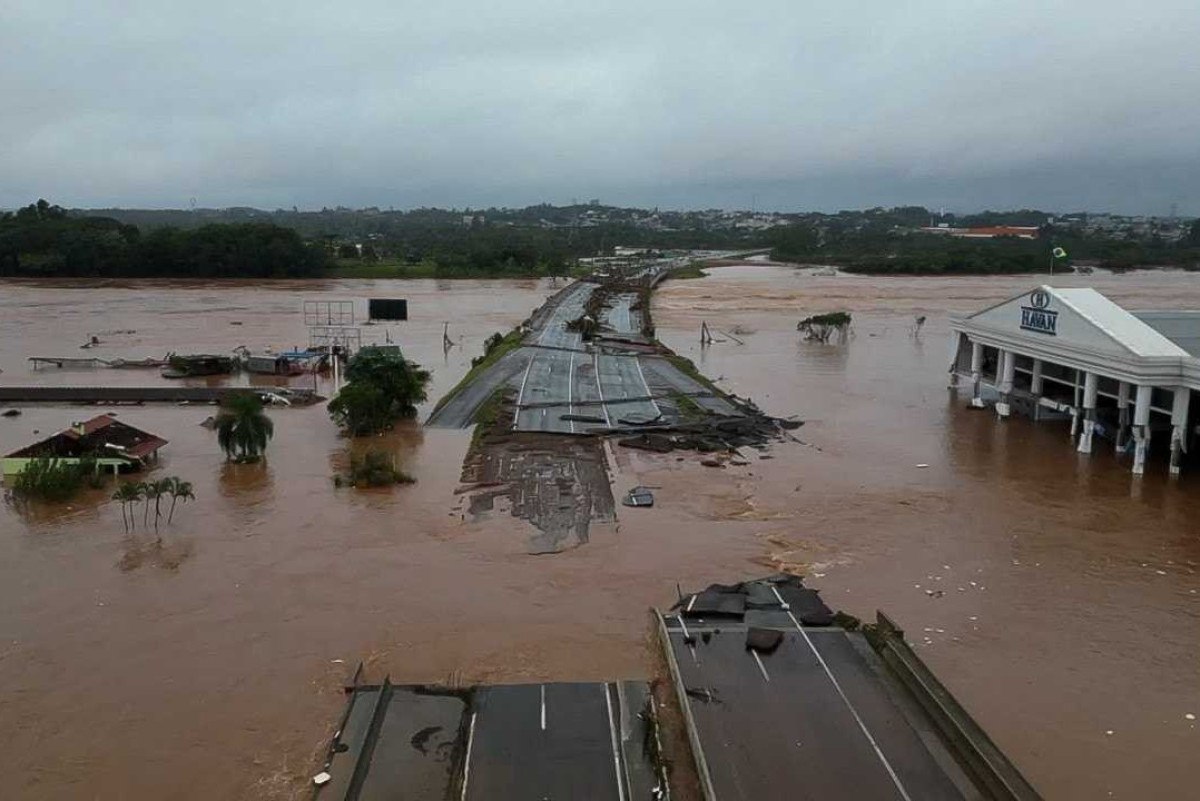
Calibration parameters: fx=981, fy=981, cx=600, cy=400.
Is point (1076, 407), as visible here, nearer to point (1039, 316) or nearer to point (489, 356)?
point (1039, 316)

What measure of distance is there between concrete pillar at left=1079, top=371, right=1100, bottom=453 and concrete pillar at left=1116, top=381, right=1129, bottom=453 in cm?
60

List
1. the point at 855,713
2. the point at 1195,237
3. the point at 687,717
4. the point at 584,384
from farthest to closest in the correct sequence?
the point at 1195,237 < the point at 584,384 < the point at 855,713 < the point at 687,717

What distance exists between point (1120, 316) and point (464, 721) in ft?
70.9

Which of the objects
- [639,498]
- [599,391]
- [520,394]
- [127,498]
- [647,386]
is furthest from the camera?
[647,386]

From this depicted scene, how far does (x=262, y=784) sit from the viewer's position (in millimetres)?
10953

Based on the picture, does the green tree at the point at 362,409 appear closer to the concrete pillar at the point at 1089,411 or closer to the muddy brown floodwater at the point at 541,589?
the muddy brown floodwater at the point at 541,589

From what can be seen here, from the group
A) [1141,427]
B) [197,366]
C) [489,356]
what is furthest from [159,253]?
[1141,427]

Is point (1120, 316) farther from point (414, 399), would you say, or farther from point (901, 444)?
point (414, 399)

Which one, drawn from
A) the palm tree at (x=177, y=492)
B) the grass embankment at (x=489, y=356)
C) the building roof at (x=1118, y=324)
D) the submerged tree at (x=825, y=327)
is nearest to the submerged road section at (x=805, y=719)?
the palm tree at (x=177, y=492)

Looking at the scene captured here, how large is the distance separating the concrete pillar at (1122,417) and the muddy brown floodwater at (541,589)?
555 millimetres

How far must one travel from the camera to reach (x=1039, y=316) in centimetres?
2822

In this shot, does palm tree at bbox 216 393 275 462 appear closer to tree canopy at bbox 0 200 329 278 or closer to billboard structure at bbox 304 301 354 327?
billboard structure at bbox 304 301 354 327

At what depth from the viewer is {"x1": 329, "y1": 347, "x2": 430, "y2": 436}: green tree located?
27812 mm

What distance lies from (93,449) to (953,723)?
20595 millimetres
